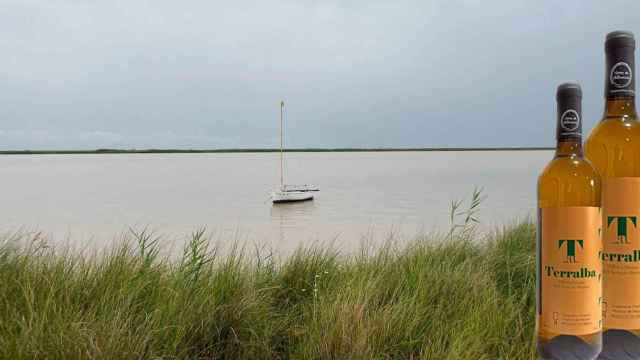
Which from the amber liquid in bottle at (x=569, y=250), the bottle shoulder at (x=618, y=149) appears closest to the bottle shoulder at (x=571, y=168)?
the amber liquid in bottle at (x=569, y=250)

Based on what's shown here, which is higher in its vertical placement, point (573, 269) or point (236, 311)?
point (573, 269)

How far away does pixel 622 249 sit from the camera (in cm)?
191

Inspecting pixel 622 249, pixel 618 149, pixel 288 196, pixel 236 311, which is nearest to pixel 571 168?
pixel 618 149

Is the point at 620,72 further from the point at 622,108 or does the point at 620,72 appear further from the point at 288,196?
the point at 288,196

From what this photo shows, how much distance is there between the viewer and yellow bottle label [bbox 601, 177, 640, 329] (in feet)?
6.20

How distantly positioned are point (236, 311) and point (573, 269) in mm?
2410

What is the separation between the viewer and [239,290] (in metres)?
3.88

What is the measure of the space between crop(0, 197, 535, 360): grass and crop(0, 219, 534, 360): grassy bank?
1 cm

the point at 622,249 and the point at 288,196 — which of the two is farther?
the point at 288,196

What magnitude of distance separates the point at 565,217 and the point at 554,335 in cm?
44

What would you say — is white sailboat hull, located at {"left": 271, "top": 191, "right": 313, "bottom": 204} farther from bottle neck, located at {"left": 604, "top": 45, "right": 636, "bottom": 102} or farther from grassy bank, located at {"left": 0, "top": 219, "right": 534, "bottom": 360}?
bottle neck, located at {"left": 604, "top": 45, "right": 636, "bottom": 102}

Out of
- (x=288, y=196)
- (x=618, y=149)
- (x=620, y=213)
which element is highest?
(x=618, y=149)

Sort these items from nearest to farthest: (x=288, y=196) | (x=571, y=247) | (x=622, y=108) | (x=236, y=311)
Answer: (x=571, y=247)
(x=622, y=108)
(x=236, y=311)
(x=288, y=196)

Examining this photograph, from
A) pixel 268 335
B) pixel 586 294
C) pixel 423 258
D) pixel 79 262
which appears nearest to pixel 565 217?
pixel 586 294
